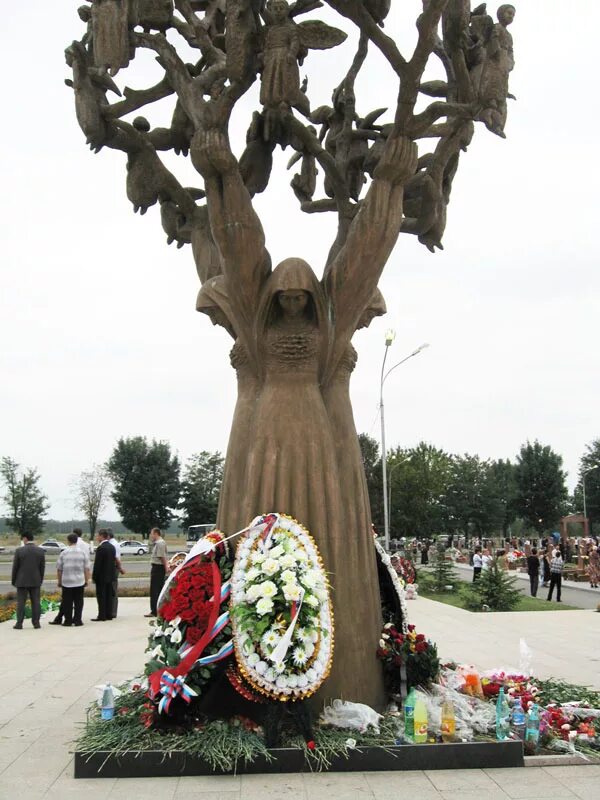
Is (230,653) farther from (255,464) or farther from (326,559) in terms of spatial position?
(255,464)

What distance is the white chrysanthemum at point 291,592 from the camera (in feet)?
20.3

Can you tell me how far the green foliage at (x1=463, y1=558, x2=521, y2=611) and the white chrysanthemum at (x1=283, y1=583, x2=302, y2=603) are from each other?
550 inches

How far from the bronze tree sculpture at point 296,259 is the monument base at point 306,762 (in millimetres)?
1030

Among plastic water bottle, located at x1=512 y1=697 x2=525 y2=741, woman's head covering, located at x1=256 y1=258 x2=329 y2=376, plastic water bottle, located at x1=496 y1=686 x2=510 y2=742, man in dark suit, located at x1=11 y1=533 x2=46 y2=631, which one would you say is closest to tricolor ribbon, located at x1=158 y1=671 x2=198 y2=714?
plastic water bottle, located at x1=496 y1=686 x2=510 y2=742

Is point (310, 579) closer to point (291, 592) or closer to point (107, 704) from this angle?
point (291, 592)

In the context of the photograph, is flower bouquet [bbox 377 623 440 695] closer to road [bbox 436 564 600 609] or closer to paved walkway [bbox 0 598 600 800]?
paved walkway [bbox 0 598 600 800]

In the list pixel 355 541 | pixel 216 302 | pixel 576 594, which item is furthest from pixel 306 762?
pixel 576 594

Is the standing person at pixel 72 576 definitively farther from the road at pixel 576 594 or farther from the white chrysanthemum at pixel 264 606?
the road at pixel 576 594

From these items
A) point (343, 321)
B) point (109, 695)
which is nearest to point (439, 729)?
point (109, 695)

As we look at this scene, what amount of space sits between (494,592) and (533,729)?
525 inches

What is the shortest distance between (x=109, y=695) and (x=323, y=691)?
1812 mm

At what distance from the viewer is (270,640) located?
6.13m

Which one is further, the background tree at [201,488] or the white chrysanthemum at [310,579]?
the background tree at [201,488]

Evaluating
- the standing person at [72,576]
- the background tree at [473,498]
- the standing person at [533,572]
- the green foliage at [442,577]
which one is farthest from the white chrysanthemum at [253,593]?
the background tree at [473,498]
